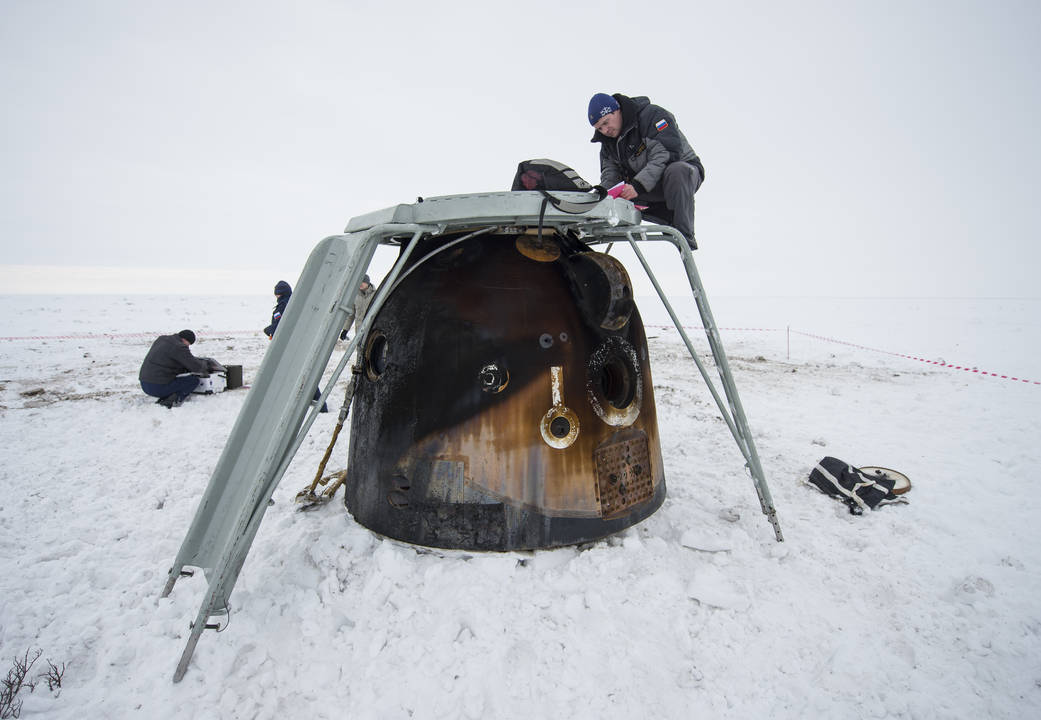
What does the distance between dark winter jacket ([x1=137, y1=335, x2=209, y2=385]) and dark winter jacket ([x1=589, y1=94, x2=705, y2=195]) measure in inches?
321

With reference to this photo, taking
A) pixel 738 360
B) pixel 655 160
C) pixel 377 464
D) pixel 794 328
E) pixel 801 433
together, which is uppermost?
pixel 655 160

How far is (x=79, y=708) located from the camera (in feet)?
8.14

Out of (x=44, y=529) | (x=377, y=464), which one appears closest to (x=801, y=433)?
(x=377, y=464)

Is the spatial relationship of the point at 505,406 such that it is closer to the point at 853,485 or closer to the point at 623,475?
the point at 623,475

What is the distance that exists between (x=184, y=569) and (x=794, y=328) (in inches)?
1079

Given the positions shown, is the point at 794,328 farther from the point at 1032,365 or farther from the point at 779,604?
the point at 779,604

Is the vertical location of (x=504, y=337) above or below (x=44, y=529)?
above

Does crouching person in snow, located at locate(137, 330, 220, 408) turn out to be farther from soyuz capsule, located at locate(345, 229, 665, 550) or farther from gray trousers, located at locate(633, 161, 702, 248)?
gray trousers, located at locate(633, 161, 702, 248)

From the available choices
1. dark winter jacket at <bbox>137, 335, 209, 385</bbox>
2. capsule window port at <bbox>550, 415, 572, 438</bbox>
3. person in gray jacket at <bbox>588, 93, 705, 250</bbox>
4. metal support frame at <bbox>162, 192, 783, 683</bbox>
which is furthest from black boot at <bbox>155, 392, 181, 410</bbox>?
person in gray jacket at <bbox>588, 93, 705, 250</bbox>

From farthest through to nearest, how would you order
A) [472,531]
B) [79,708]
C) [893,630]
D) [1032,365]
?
1. [1032,365]
2. [472,531]
3. [893,630]
4. [79,708]

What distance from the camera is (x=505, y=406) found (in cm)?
355

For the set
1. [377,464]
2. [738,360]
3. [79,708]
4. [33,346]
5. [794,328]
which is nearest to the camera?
[79,708]

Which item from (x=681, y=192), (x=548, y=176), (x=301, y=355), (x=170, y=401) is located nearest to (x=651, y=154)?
(x=681, y=192)

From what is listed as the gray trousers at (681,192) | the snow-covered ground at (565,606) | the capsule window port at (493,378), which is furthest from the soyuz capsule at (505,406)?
the gray trousers at (681,192)
